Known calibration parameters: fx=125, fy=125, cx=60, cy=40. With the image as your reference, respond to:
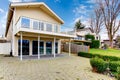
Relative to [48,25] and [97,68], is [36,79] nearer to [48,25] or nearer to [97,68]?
[97,68]

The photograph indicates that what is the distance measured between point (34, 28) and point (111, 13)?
87.3 feet

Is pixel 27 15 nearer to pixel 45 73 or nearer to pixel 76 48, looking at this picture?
pixel 76 48

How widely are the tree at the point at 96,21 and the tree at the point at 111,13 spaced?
2503mm

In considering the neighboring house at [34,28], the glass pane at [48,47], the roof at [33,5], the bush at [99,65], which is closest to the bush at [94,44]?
the neighboring house at [34,28]

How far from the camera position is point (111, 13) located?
3472cm

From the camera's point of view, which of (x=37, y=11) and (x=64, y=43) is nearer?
(x=37, y=11)

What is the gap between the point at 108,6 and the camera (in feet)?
115

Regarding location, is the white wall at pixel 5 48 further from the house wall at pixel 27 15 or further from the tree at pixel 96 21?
the tree at pixel 96 21

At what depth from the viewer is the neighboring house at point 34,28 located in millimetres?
15784

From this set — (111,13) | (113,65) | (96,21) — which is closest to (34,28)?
(113,65)

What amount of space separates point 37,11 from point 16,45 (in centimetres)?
605

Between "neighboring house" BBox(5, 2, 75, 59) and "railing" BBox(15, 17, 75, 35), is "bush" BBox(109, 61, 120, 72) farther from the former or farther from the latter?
"railing" BBox(15, 17, 75, 35)

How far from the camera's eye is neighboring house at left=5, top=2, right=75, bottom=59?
15784 millimetres

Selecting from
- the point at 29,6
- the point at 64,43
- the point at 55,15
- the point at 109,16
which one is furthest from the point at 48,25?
the point at 109,16
